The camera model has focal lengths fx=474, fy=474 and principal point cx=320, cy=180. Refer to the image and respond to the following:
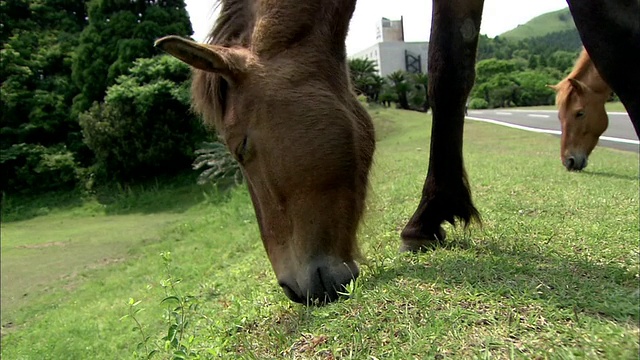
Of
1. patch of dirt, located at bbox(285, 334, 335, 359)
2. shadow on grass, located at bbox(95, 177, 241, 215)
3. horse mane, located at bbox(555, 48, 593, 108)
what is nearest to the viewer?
patch of dirt, located at bbox(285, 334, 335, 359)

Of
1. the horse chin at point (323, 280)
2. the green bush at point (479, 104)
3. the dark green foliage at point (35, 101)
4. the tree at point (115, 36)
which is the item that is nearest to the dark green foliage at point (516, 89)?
the green bush at point (479, 104)

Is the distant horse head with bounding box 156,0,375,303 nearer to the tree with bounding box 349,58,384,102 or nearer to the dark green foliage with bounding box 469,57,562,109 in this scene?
the tree with bounding box 349,58,384,102

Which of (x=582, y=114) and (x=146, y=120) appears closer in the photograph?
(x=582, y=114)

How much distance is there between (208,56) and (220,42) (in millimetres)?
514

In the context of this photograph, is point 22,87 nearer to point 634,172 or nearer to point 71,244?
point 71,244

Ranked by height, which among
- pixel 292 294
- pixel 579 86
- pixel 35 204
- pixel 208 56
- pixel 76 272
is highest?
pixel 208 56

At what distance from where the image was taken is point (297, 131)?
1.98 m

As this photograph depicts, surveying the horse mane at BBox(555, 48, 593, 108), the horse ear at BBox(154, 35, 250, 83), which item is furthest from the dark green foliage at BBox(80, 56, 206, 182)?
the horse ear at BBox(154, 35, 250, 83)

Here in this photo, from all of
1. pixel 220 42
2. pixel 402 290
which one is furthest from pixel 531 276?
pixel 220 42

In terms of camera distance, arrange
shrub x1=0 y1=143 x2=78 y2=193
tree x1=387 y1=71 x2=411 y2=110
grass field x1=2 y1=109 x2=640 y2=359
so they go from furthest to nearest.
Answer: tree x1=387 y1=71 x2=411 y2=110, shrub x1=0 y1=143 x2=78 y2=193, grass field x1=2 y1=109 x2=640 y2=359

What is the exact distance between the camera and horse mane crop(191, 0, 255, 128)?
86.7 inches

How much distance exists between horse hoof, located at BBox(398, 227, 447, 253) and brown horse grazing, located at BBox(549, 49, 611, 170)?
16.7 feet

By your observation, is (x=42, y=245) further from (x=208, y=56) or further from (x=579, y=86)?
(x=579, y=86)

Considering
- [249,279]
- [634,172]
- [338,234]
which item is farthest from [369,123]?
[634,172]
